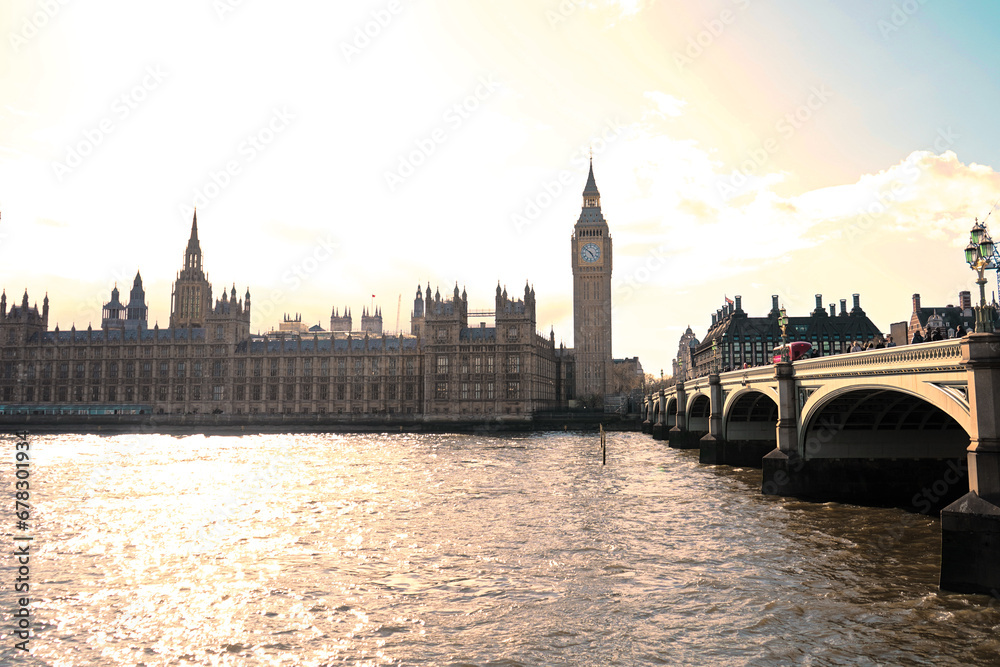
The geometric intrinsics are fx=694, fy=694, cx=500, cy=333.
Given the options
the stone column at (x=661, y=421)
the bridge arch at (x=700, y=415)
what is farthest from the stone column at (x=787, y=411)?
the stone column at (x=661, y=421)

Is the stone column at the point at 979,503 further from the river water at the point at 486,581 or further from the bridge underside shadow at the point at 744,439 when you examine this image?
the bridge underside shadow at the point at 744,439

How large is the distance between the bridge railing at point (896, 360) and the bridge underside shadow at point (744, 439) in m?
19.5

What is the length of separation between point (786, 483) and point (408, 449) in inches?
1678

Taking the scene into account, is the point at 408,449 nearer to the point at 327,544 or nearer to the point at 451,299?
the point at 327,544

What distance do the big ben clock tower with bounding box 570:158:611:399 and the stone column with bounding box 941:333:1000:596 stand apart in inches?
5074

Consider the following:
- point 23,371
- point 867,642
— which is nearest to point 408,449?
point 867,642

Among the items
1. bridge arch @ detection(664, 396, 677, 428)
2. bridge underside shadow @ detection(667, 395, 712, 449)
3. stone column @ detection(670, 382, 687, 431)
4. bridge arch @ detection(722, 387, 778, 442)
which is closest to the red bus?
bridge arch @ detection(722, 387, 778, 442)

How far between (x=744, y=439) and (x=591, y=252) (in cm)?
10559

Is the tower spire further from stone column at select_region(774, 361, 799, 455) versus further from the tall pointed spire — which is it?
stone column at select_region(774, 361, 799, 455)

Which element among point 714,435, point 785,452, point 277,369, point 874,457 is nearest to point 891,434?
point 874,457

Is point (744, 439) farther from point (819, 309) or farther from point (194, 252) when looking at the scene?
point (194, 252)

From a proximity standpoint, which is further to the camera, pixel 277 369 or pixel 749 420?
pixel 277 369

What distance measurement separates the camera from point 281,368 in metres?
136

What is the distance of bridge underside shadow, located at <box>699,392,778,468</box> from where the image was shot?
51.6 metres
